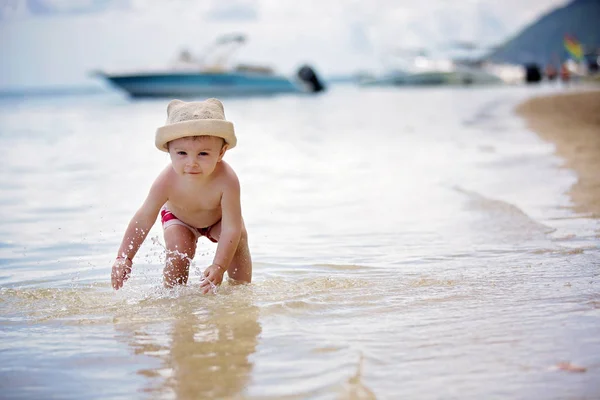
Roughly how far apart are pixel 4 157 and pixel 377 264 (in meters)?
10.4

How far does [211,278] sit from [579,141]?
32.0 feet

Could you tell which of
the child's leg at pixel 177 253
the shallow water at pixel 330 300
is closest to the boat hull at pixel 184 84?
the shallow water at pixel 330 300

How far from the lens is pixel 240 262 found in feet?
13.6

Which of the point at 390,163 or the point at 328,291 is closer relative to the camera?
the point at 328,291

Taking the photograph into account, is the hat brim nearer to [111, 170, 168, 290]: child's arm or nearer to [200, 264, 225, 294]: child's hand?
[111, 170, 168, 290]: child's arm

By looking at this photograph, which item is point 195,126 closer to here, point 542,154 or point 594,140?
point 542,154

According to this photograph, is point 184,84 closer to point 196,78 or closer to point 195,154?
point 196,78

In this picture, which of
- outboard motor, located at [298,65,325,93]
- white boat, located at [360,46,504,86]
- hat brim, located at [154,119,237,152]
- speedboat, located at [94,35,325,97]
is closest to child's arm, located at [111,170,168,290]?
hat brim, located at [154,119,237,152]

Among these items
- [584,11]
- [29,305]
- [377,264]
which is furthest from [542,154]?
[584,11]

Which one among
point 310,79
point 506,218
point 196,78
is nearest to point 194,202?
point 506,218

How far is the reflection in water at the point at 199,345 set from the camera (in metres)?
2.55

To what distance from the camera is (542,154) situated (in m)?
10.9

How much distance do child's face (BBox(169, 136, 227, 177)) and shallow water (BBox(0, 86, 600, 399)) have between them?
0.51 m

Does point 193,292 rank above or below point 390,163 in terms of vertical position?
below
